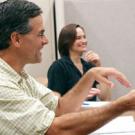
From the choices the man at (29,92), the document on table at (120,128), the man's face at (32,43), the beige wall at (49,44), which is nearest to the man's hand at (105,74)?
the man at (29,92)

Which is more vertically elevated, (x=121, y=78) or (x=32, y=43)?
(x=32, y=43)

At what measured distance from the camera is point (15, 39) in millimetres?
1218

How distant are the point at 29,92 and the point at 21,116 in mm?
263

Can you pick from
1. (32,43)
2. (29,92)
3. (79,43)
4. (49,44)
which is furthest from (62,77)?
(32,43)

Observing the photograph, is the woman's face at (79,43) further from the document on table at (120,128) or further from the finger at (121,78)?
the finger at (121,78)

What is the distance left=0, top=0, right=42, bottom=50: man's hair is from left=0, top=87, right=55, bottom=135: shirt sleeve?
0.69ft

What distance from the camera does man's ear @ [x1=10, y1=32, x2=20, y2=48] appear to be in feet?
3.99

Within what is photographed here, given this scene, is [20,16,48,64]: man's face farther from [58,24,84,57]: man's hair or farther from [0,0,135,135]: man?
[58,24,84,57]: man's hair

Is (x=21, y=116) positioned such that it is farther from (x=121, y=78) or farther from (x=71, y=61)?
(x=71, y=61)

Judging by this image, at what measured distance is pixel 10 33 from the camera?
122cm

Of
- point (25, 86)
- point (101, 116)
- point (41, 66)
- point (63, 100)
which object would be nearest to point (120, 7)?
point (41, 66)

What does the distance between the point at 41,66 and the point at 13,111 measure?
1.83m

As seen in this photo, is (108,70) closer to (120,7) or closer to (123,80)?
(123,80)

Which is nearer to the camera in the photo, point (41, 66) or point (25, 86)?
point (25, 86)
